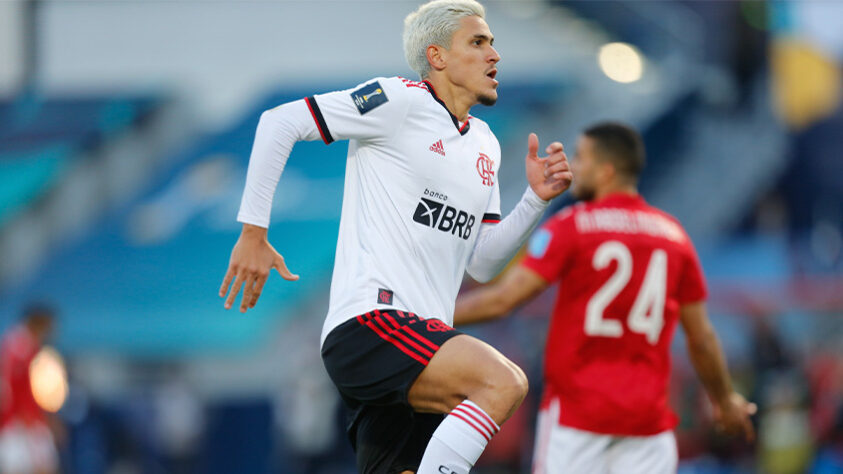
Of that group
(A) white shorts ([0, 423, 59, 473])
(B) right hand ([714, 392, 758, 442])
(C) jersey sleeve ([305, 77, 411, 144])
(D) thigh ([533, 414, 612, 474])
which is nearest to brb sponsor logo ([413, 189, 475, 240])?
(C) jersey sleeve ([305, 77, 411, 144])

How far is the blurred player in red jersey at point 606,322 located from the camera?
5309 millimetres

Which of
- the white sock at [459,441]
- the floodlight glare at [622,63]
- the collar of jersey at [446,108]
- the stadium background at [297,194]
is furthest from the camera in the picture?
the floodlight glare at [622,63]

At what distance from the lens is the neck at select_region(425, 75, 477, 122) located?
4.31 metres

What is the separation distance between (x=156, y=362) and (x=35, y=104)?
724 centimetres

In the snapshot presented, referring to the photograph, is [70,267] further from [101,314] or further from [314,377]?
[314,377]

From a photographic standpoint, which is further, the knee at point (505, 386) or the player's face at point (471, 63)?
the player's face at point (471, 63)

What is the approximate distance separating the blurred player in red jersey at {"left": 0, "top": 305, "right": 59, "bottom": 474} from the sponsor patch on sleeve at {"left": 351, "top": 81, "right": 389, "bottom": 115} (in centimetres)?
754

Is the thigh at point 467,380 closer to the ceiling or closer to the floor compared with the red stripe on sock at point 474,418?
closer to the ceiling

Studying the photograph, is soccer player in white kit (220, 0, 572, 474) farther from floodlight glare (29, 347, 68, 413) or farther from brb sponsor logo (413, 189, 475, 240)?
floodlight glare (29, 347, 68, 413)

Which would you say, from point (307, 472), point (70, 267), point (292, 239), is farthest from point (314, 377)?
point (70, 267)

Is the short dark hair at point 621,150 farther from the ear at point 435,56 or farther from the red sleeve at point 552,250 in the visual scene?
the ear at point 435,56

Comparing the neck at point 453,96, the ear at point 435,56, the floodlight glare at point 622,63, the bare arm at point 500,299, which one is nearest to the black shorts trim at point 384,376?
the neck at point 453,96

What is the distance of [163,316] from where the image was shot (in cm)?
1652

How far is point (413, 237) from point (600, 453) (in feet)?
6.08
